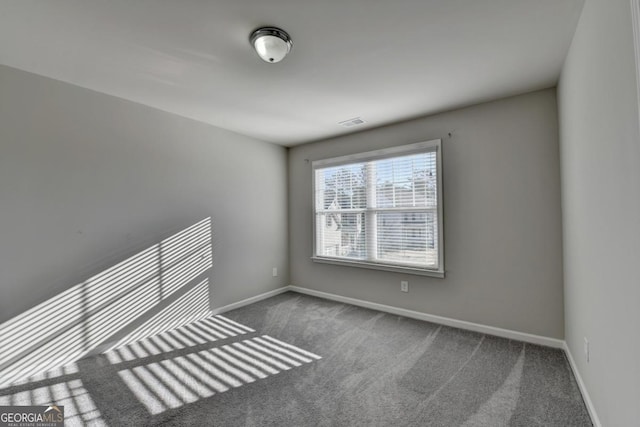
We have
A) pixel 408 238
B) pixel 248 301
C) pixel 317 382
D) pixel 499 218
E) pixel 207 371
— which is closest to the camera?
pixel 317 382

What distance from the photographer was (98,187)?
2551mm

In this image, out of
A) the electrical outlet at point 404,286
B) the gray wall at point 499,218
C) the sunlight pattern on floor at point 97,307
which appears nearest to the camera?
the sunlight pattern on floor at point 97,307

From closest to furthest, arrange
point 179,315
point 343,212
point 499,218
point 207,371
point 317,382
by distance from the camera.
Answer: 1. point 317,382
2. point 207,371
3. point 499,218
4. point 179,315
5. point 343,212

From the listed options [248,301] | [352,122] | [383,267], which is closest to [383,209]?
[383,267]

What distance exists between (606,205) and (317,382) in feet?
6.93

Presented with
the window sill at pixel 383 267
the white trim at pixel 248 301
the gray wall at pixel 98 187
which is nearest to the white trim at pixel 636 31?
the window sill at pixel 383 267

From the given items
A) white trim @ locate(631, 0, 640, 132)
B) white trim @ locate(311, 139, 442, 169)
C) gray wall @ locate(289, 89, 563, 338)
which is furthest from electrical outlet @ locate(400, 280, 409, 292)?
white trim @ locate(631, 0, 640, 132)

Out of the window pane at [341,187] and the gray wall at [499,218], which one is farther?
the window pane at [341,187]

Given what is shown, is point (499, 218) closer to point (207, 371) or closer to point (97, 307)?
point (207, 371)

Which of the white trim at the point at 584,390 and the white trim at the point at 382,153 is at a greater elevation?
the white trim at the point at 382,153

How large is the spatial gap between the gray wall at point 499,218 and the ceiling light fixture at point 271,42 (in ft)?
6.81

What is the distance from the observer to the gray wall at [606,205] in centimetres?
106

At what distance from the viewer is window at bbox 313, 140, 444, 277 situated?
10.4 feet

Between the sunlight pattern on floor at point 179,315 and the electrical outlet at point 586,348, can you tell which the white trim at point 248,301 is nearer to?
the sunlight pattern on floor at point 179,315
